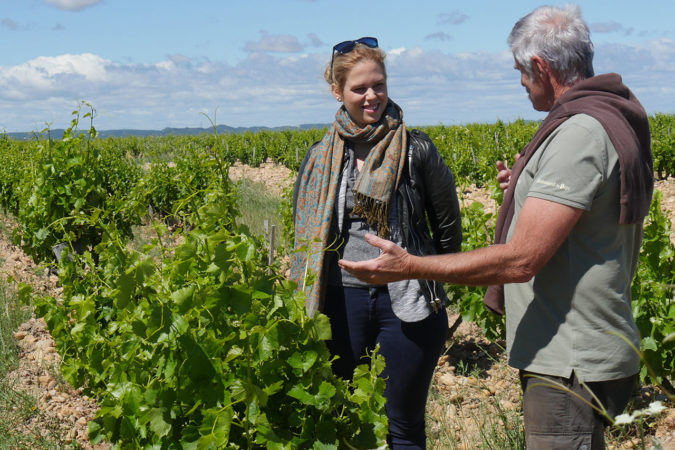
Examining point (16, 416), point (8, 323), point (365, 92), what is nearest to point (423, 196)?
point (365, 92)

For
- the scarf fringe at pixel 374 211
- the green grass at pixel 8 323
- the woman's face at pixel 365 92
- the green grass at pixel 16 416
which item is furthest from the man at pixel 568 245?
the green grass at pixel 8 323

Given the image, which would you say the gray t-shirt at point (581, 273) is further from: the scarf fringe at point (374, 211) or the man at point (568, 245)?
the scarf fringe at point (374, 211)

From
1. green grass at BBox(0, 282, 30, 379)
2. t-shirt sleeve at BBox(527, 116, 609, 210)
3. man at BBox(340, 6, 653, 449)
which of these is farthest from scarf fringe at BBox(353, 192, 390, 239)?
green grass at BBox(0, 282, 30, 379)

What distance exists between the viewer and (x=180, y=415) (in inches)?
67.6

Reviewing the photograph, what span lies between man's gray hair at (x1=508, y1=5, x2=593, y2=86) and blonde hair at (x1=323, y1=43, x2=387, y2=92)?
31.2 inches

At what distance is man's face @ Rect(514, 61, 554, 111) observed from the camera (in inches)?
72.6

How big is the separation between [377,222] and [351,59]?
0.65 metres

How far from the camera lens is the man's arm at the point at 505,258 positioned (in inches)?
65.0

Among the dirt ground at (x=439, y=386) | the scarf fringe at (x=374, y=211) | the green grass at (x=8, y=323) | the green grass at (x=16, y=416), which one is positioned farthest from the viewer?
the green grass at (x=8, y=323)

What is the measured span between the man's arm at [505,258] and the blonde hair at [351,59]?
3.26 ft

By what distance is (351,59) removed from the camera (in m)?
2.54

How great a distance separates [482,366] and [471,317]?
0.67 metres

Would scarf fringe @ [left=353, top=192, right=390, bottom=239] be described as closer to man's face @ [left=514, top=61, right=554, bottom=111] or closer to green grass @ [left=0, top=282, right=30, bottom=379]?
man's face @ [left=514, top=61, right=554, bottom=111]

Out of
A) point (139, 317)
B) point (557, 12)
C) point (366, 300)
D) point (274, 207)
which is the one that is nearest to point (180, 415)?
point (139, 317)
